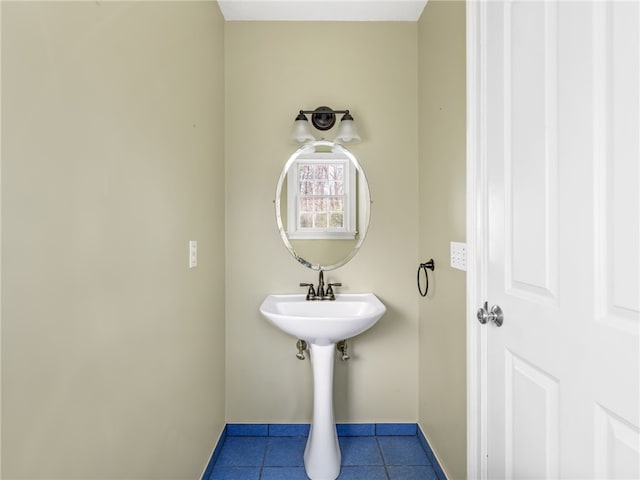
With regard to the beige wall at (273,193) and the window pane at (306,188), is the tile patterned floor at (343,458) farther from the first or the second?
the window pane at (306,188)

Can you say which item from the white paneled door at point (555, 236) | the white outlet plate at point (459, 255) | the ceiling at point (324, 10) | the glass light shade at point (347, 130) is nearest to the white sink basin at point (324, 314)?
the white outlet plate at point (459, 255)

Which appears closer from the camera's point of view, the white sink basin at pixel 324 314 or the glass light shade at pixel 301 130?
the white sink basin at pixel 324 314

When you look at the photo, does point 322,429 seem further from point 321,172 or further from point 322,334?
point 321,172

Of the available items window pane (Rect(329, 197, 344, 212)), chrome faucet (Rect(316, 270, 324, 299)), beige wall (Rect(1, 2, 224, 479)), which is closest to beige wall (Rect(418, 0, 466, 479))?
window pane (Rect(329, 197, 344, 212))

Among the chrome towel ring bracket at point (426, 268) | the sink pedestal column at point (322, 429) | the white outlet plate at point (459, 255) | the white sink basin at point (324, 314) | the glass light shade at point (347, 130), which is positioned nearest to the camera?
the white outlet plate at point (459, 255)

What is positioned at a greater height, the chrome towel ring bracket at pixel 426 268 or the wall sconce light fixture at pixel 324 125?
the wall sconce light fixture at pixel 324 125

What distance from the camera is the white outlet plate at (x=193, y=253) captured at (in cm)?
155

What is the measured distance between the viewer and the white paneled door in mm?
749

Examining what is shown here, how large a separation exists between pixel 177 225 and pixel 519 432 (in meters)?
1.33

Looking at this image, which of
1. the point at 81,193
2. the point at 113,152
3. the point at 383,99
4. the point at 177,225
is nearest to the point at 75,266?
the point at 81,193

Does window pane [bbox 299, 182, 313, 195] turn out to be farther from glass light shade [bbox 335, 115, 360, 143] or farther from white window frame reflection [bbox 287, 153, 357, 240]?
glass light shade [bbox 335, 115, 360, 143]

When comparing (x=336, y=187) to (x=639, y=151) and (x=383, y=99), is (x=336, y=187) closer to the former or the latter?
(x=383, y=99)

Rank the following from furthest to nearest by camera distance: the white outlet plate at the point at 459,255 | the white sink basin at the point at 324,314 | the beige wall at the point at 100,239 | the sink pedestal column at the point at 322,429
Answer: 1. the sink pedestal column at the point at 322,429
2. the white sink basin at the point at 324,314
3. the white outlet plate at the point at 459,255
4. the beige wall at the point at 100,239

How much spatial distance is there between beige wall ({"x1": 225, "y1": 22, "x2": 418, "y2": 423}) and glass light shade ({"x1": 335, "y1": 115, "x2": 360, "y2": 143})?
10 cm
